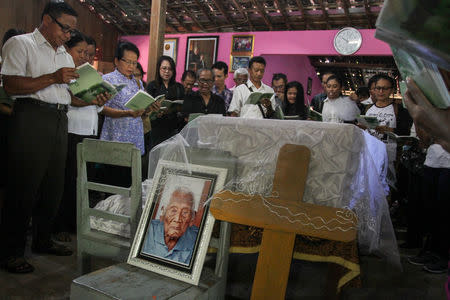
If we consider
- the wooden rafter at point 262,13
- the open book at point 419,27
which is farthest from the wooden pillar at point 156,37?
the open book at point 419,27

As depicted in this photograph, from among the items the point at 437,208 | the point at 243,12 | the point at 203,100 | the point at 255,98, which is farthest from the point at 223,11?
the point at 437,208

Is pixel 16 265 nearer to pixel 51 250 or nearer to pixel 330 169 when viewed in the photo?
pixel 51 250

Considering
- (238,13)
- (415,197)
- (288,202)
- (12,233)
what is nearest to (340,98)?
(415,197)

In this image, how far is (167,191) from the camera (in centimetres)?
147

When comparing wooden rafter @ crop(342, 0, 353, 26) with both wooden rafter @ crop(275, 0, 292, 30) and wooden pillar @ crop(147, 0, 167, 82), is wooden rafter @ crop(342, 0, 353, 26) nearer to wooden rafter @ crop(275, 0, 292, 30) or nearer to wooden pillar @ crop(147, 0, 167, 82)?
wooden rafter @ crop(275, 0, 292, 30)

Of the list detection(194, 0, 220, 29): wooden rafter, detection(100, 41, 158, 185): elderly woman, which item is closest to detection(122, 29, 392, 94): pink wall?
detection(194, 0, 220, 29): wooden rafter

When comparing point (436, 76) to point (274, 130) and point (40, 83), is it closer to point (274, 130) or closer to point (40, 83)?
point (274, 130)

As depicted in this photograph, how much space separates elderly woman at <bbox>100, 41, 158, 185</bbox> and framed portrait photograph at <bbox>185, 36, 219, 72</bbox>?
18.3 feet

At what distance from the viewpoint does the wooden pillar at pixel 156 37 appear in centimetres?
453

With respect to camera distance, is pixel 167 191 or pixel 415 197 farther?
pixel 415 197

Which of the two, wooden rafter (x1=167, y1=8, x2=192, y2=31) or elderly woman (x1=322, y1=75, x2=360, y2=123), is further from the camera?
wooden rafter (x1=167, y1=8, x2=192, y2=31)

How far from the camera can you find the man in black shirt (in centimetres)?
339

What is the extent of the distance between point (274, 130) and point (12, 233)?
1.54m

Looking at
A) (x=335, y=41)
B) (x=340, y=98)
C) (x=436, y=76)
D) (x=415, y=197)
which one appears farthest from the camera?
(x=335, y=41)
